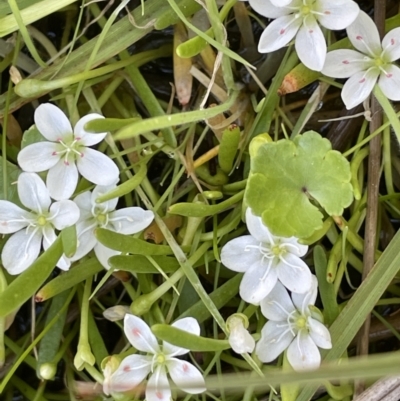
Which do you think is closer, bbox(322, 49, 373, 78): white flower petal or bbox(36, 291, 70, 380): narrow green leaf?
bbox(322, 49, 373, 78): white flower petal

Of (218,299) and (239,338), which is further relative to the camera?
(218,299)

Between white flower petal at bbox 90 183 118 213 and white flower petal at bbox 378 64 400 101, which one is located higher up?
white flower petal at bbox 378 64 400 101

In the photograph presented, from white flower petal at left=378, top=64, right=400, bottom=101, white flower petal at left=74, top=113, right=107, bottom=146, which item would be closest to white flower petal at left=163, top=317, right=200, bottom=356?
white flower petal at left=74, top=113, right=107, bottom=146

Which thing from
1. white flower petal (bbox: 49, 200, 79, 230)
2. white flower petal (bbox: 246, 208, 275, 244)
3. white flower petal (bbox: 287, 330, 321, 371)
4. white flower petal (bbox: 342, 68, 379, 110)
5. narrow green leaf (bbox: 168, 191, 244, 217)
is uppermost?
white flower petal (bbox: 342, 68, 379, 110)

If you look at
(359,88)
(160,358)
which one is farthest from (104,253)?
(359,88)

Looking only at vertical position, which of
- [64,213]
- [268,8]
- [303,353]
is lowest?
[303,353]

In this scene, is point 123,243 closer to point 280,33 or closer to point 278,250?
point 278,250

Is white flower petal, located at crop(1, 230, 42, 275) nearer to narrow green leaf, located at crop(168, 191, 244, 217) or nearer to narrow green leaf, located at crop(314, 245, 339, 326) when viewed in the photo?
narrow green leaf, located at crop(168, 191, 244, 217)

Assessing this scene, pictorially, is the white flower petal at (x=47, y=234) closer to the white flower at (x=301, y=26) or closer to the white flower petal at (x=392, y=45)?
the white flower at (x=301, y=26)
